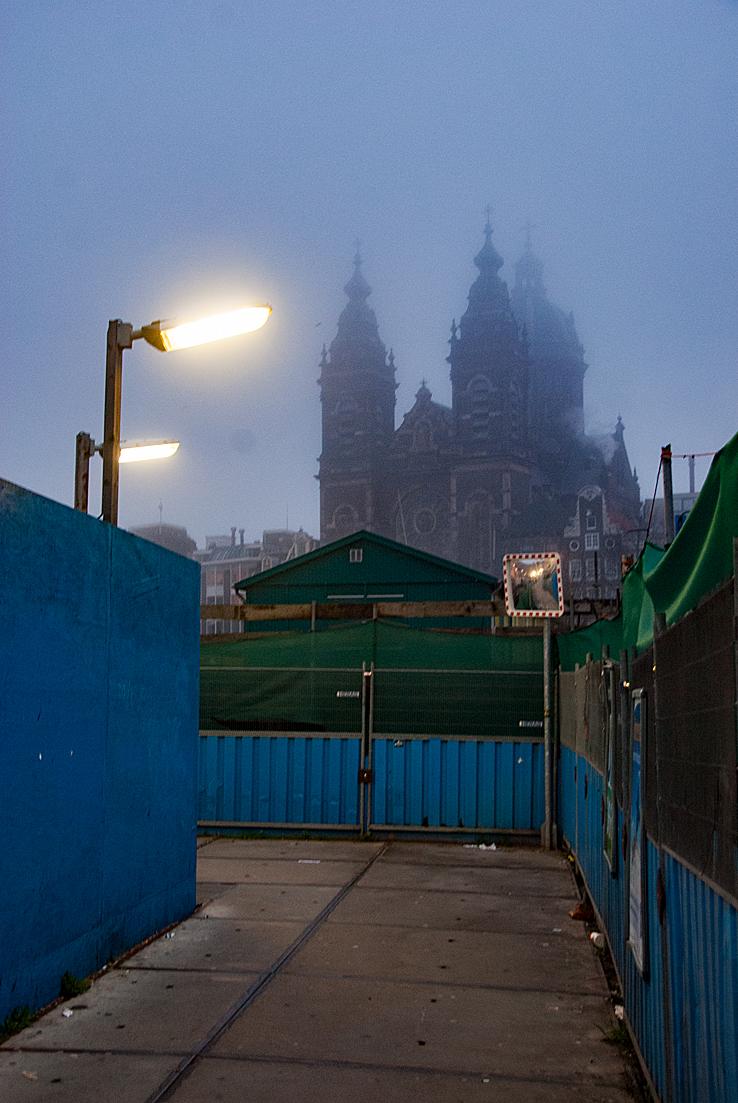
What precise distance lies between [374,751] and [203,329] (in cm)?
724

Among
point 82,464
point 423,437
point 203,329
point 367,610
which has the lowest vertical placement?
point 367,610

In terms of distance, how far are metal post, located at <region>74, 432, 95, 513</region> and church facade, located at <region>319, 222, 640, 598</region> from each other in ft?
273

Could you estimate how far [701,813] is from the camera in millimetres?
3205

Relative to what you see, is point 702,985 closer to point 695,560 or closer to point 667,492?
point 695,560

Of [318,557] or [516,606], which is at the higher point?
[318,557]

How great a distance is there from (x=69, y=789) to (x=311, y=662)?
7.67 meters

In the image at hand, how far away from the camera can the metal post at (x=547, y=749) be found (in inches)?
527

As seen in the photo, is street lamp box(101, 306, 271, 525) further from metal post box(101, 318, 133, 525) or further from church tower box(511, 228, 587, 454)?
church tower box(511, 228, 587, 454)

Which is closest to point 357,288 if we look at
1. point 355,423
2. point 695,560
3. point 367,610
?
point 355,423

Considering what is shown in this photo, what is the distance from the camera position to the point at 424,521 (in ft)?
352

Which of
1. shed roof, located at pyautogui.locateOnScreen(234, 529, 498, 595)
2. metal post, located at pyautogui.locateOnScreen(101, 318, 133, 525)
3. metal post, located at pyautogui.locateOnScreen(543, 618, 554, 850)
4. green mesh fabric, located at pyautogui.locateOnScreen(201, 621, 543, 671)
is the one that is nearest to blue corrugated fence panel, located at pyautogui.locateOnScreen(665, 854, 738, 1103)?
metal post, located at pyautogui.locateOnScreen(101, 318, 133, 525)

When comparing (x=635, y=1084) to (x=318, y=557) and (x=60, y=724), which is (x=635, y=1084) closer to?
(x=60, y=724)

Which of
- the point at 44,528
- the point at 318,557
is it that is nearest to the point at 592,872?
the point at 44,528

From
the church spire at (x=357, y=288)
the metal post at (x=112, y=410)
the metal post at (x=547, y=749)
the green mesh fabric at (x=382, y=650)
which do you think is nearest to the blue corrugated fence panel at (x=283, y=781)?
the green mesh fabric at (x=382, y=650)
